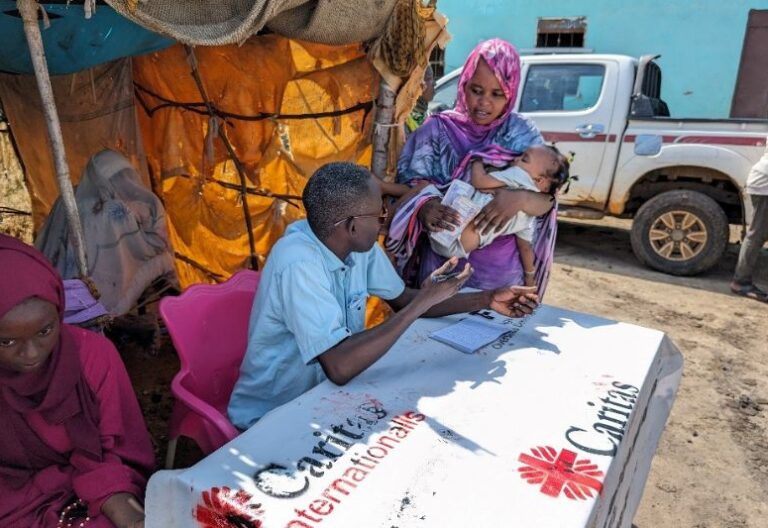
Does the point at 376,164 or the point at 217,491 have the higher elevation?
the point at 376,164

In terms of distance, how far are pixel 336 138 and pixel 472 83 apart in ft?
3.02

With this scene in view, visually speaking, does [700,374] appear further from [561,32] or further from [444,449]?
[561,32]

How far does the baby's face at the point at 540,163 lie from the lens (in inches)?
90.9

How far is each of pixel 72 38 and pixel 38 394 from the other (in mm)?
1505

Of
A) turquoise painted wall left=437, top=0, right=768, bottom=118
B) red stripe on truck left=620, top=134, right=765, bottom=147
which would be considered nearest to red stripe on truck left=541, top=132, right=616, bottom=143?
red stripe on truck left=620, top=134, right=765, bottom=147

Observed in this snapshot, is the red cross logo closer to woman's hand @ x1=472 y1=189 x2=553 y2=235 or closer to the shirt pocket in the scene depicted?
the shirt pocket

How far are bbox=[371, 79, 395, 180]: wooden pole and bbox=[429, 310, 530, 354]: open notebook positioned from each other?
1.16 metres

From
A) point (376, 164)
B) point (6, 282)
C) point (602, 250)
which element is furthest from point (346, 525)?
point (602, 250)

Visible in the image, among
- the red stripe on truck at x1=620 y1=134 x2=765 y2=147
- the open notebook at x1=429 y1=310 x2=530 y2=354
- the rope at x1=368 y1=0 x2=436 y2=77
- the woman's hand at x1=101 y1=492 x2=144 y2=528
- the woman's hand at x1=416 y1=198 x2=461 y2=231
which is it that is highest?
the rope at x1=368 y1=0 x2=436 y2=77

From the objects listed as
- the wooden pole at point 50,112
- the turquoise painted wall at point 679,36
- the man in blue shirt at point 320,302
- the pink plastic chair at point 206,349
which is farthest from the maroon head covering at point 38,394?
the turquoise painted wall at point 679,36

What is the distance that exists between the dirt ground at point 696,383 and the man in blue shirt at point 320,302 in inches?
47.5

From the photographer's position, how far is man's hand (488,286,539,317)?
1.96m

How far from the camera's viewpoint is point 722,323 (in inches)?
179

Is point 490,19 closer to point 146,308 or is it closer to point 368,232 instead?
point 146,308
